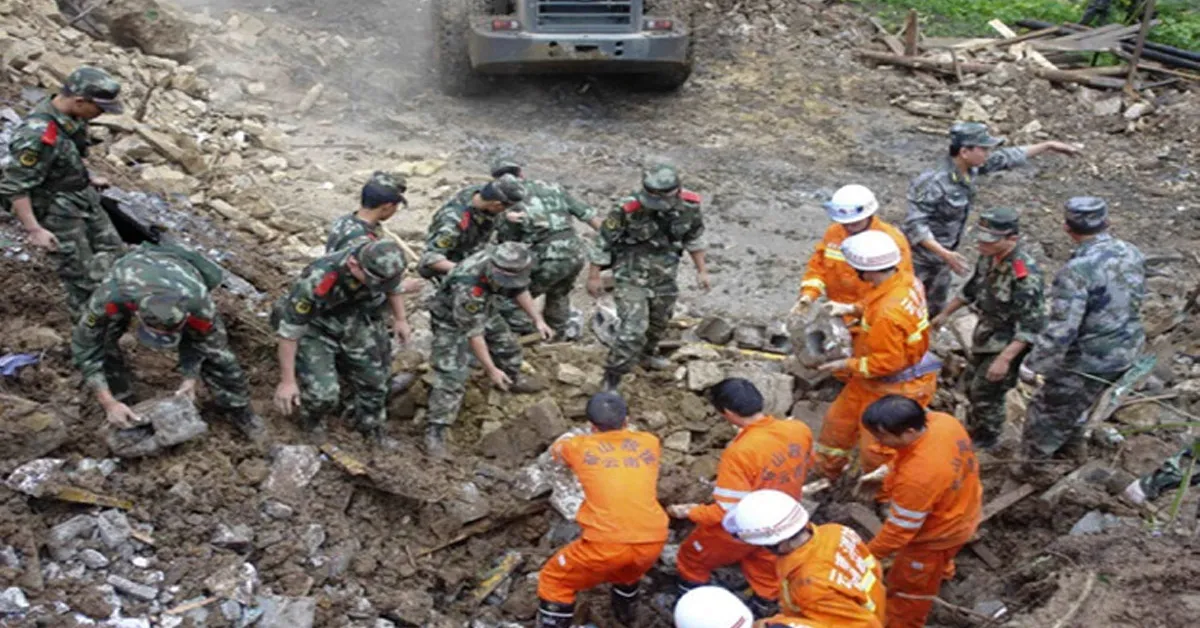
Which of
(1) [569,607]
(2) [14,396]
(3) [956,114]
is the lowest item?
(3) [956,114]

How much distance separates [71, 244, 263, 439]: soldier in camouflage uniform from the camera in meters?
5.16

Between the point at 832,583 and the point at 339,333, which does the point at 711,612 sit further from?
the point at 339,333

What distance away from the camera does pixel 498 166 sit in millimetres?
7422

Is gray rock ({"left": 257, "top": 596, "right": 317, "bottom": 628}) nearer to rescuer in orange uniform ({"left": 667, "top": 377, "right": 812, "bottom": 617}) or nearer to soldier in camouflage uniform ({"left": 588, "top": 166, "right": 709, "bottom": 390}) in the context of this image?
rescuer in orange uniform ({"left": 667, "top": 377, "right": 812, "bottom": 617})

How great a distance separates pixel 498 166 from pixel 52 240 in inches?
112

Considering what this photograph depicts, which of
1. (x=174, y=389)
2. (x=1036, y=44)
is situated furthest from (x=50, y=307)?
(x=1036, y=44)

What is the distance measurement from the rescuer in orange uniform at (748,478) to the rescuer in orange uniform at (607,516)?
0.27 meters

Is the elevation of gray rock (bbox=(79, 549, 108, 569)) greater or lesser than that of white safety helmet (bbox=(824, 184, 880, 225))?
lesser

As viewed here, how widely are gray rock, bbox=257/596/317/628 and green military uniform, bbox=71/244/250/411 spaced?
1.38 meters

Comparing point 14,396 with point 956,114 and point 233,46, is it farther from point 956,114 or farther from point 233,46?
point 956,114

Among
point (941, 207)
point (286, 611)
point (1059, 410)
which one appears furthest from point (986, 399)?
point (286, 611)

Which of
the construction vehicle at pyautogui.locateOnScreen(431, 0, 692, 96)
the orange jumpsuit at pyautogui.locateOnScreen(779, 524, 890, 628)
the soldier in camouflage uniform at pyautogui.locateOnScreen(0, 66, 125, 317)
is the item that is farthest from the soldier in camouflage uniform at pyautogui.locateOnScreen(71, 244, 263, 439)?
the construction vehicle at pyautogui.locateOnScreen(431, 0, 692, 96)

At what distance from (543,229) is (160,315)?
9.19 ft

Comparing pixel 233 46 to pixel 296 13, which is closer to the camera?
pixel 233 46
